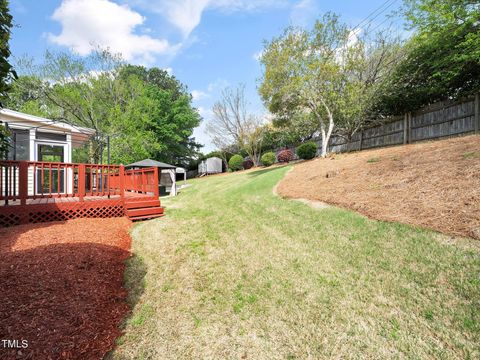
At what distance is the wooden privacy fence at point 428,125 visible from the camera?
8312 millimetres

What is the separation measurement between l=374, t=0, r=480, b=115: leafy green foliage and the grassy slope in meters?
9.40

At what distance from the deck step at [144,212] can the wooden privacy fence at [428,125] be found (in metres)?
10.9

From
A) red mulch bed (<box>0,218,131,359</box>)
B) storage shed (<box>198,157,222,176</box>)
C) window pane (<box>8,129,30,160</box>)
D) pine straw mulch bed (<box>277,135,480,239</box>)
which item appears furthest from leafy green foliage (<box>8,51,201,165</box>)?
pine straw mulch bed (<box>277,135,480,239</box>)

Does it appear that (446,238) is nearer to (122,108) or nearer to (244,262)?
(244,262)

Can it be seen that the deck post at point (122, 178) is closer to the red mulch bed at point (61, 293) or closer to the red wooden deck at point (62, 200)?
the red wooden deck at point (62, 200)

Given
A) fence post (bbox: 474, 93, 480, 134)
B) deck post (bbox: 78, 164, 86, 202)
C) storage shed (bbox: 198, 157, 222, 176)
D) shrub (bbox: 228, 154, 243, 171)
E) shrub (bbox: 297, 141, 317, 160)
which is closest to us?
deck post (bbox: 78, 164, 86, 202)

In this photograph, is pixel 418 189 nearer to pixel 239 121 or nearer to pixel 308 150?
pixel 308 150

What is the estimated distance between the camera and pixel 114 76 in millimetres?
17844

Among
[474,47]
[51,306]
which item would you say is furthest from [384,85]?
[51,306]

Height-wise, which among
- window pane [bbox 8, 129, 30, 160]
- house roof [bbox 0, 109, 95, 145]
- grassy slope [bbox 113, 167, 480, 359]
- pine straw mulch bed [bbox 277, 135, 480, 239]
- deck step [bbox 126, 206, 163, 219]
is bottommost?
grassy slope [bbox 113, 167, 480, 359]

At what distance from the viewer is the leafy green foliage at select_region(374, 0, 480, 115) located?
8.96 m

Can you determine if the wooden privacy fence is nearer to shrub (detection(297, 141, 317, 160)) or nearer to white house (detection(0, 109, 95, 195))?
shrub (detection(297, 141, 317, 160))

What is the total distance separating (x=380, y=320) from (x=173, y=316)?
2.05 metres

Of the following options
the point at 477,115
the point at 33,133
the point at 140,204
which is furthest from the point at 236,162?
the point at 477,115
